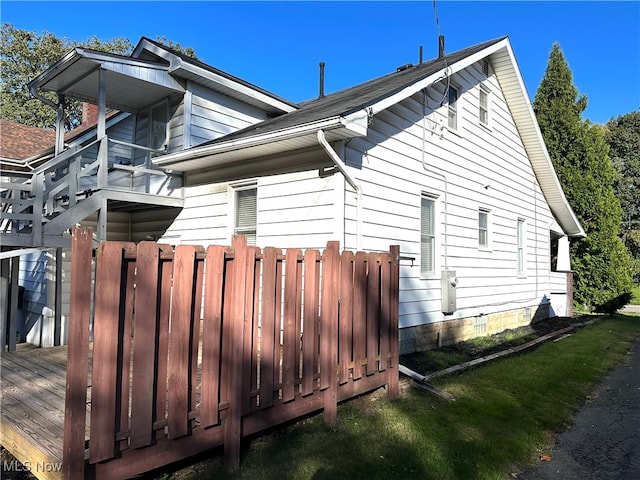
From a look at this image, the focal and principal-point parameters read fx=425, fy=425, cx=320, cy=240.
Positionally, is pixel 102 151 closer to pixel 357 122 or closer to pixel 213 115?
pixel 213 115

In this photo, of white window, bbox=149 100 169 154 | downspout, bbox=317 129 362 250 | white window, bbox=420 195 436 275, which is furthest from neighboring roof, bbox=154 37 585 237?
white window, bbox=420 195 436 275

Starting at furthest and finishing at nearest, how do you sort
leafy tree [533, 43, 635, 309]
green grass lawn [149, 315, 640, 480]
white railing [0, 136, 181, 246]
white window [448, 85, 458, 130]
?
leafy tree [533, 43, 635, 309], white window [448, 85, 458, 130], white railing [0, 136, 181, 246], green grass lawn [149, 315, 640, 480]

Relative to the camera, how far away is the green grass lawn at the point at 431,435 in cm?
333

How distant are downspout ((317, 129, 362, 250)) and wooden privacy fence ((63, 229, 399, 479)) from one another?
153cm

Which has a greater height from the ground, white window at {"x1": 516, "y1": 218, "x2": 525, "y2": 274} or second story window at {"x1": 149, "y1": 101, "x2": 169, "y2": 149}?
second story window at {"x1": 149, "y1": 101, "x2": 169, "y2": 149}

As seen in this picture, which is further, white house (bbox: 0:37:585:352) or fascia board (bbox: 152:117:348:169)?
white house (bbox: 0:37:585:352)

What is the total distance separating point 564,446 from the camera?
403cm

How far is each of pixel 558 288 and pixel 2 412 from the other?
47.6ft

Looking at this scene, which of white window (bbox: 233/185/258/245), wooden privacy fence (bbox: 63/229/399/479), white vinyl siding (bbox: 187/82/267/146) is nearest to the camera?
wooden privacy fence (bbox: 63/229/399/479)

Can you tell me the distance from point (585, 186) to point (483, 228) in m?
9.04

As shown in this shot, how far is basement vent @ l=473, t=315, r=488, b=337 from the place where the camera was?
920 centimetres

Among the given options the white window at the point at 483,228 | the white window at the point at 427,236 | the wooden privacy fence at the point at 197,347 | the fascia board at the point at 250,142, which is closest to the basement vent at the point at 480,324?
the white window at the point at 483,228

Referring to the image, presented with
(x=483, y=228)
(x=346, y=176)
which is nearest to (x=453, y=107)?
(x=483, y=228)

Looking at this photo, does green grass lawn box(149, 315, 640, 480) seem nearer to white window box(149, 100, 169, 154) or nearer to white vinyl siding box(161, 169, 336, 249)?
white vinyl siding box(161, 169, 336, 249)
